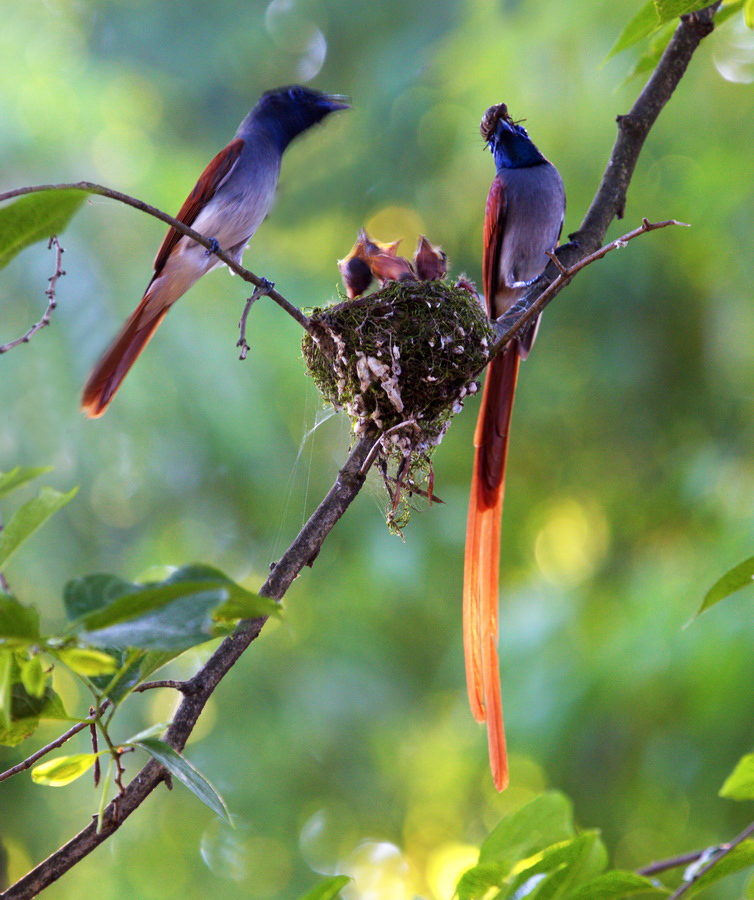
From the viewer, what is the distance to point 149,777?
979 millimetres

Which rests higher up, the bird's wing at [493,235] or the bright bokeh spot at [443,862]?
the bird's wing at [493,235]

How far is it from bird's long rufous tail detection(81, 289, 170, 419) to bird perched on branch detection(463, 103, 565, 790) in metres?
0.80

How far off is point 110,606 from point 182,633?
6 cm

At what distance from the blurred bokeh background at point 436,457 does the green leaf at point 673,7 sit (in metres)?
1.90

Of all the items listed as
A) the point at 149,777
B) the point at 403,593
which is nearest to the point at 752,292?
the point at 403,593

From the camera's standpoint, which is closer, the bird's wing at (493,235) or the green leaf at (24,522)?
the green leaf at (24,522)

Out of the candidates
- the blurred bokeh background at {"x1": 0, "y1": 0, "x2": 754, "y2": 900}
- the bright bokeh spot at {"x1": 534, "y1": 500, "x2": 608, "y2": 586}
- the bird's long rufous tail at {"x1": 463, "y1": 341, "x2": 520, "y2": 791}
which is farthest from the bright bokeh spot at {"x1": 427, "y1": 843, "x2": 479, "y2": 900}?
the bird's long rufous tail at {"x1": 463, "y1": 341, "x2": 520, "y2": 791}

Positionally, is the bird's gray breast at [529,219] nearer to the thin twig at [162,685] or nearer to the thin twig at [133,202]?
the thin twig at [133,202]

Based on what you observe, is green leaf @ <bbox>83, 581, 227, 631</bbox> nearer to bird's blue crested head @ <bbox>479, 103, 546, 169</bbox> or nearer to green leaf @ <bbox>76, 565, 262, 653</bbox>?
green leaf @ <bbox>76, 565, 262, 653</bbox>

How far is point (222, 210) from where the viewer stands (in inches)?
84.7

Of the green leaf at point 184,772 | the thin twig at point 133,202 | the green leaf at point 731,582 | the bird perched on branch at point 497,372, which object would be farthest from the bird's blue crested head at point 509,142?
the green leaf at point 184,772

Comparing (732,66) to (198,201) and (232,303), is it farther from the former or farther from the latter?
(198,201)

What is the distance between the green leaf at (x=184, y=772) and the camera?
80cm

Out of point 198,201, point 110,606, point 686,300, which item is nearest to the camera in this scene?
point 110,606
